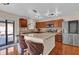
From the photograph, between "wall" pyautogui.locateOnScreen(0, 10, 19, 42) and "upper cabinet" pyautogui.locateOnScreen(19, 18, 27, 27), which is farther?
"upper cabinet" pyautogui.locateOnScreen(19, 18, 27, 27)

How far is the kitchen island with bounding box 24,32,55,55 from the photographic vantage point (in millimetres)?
1771

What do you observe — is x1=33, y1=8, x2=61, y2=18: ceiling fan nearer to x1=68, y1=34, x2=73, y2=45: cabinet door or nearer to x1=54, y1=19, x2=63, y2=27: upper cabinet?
x1=54, y1=19, x2=63, y2=27: upper cabinet

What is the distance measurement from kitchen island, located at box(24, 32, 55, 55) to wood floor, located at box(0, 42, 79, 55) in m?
0.08

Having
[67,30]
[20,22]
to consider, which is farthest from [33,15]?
[67,30]

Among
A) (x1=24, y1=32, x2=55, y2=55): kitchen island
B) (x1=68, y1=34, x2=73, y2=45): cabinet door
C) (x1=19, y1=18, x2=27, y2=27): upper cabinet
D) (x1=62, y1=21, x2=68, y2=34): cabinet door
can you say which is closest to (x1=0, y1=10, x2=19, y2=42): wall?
(x1=19, y1=18, x2=27, y2=27): upper cabinet

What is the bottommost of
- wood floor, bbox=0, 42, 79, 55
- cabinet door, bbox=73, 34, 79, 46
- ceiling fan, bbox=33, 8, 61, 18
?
wood floor, bbox=0, 42, 79, 55

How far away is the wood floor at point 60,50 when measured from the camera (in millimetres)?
1727

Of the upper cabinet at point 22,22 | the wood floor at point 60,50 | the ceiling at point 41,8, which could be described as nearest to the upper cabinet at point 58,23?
the ceiling at point 41,8

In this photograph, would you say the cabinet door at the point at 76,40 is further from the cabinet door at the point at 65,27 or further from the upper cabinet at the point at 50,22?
the upper cabinet at the point at 50,22

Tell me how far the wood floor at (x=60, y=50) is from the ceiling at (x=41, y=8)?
1.84 ft

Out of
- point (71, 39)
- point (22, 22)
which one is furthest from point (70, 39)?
point (22, 22)

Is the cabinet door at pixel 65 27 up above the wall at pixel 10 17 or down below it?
below

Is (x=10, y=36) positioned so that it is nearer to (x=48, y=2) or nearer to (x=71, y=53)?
(x=48, y=2)

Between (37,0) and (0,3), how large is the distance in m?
0.64
